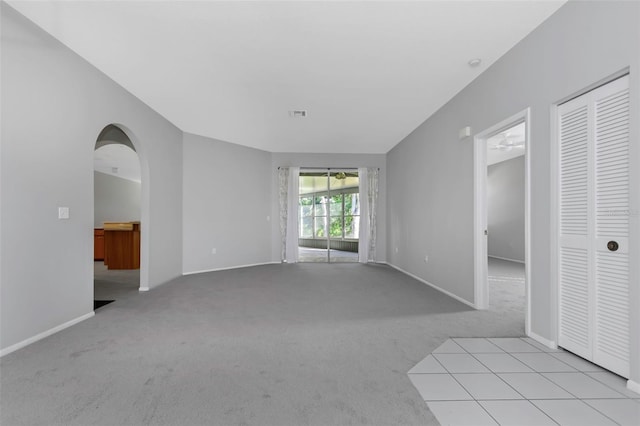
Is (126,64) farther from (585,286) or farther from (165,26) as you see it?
(585,286)

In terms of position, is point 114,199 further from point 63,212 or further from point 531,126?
point 531,126

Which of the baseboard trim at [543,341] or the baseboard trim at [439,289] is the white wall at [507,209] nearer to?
the baseboard trim at [439,289]

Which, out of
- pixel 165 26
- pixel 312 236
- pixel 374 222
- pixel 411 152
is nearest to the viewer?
pixel 165 26

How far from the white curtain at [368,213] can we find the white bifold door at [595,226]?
5017mm

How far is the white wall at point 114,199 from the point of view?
31.4 ft

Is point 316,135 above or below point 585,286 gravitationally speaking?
above

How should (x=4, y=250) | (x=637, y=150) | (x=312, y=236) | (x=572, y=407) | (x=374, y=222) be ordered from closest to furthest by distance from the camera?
(x=572, y=407) → (x=637, y=150) → (x=4, y=250) → (x=374, y=222) → (x=312, y=236)

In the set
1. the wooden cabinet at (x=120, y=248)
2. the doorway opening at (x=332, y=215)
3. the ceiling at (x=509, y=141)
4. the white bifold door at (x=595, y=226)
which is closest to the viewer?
the white bifold door at (x=595, y=226)

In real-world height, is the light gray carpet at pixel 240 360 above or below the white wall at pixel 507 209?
below

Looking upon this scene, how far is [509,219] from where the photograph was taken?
320 inches

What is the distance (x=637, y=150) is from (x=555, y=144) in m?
0.63

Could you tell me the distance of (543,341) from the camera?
2520 mm

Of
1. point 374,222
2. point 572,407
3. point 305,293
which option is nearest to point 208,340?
point 305,293

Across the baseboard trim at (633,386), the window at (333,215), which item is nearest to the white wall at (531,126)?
the baseboard trim at (633,386)
